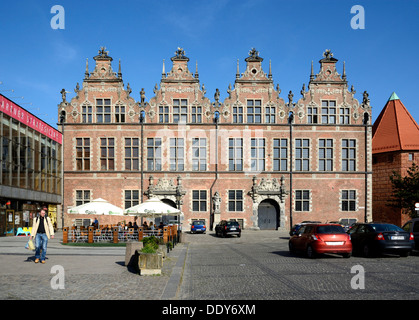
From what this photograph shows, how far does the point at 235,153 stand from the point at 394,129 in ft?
64.0

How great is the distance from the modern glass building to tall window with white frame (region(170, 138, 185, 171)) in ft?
35.0

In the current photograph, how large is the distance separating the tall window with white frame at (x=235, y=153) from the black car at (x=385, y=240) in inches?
996

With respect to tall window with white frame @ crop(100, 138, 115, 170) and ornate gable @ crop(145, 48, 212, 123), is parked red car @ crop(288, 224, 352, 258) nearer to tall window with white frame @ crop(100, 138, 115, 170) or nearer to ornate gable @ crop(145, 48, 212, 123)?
ornate gable @ crop(145, 48, 212, 123)

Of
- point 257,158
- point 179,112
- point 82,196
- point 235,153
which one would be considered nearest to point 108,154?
point 82,196

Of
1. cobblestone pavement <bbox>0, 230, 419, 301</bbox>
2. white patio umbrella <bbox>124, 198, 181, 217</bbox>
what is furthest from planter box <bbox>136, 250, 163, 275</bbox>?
white patio umbrella <bbox>124, 198, 181, 217</bbox>

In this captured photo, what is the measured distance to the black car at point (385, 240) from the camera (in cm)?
1792

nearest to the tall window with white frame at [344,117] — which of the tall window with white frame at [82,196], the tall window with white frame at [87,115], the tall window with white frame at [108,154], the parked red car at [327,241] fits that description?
the tall window with white frame at [108,154]

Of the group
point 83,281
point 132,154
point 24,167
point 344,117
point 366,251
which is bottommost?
point 366,251

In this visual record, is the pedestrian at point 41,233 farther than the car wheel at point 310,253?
No

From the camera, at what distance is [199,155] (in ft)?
145

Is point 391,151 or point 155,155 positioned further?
point 391,151

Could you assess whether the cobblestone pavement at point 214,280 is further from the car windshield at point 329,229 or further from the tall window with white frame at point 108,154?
the tall window with white frame at point 108,154

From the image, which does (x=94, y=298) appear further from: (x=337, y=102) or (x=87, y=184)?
(x=337, y=102)

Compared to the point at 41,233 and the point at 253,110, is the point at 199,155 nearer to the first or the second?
the point at 253,110
